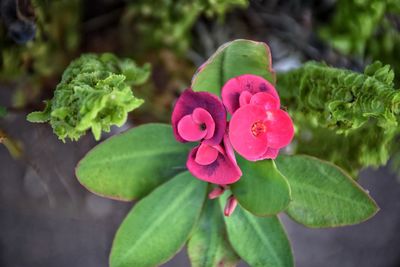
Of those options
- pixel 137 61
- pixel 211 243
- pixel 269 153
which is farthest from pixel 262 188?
pixel 137 61

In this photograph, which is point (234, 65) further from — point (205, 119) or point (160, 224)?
point (160, 224)

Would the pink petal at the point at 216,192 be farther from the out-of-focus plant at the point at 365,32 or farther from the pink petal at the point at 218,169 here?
the out-of-focus plant at the point at 365,32

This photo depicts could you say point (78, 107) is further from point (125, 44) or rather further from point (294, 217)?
point (125, 44)

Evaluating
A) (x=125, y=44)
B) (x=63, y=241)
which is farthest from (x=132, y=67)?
(x=63, y=241)

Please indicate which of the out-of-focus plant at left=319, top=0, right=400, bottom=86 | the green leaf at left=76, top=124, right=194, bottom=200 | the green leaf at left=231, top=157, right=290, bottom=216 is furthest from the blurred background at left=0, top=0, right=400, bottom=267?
the green leaf at left=231, top=157, right=290, bottom=216

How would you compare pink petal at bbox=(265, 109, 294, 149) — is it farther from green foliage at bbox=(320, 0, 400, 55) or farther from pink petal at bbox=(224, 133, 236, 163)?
green foliage at bbox=(320, 0, 400, 55)
